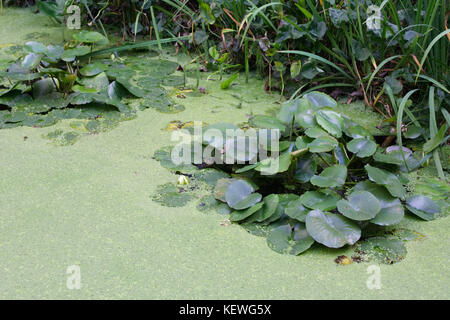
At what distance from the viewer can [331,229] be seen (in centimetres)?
129

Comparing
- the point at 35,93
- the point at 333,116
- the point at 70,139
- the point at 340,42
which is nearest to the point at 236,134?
the point at 333,116

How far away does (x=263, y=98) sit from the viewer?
7.15 feet

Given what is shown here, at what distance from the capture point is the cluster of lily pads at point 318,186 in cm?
132

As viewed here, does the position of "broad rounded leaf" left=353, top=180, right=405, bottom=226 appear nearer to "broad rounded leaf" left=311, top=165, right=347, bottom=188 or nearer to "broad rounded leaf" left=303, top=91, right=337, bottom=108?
"broad rounded leaf" left=311, top=165, right=347, bottom=188

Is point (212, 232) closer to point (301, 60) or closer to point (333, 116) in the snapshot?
point (333, 116)

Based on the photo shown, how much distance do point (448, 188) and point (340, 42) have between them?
859 mm

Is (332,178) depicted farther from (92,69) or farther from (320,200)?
(92,69)

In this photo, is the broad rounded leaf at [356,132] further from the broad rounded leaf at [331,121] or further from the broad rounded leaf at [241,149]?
the broad rounded leaf at [241,149]

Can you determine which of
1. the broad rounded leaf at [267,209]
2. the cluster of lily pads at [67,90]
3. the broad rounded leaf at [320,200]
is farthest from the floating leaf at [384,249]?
the cluster of lily pads at [67,90]

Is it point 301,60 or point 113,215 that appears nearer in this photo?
point 113,215

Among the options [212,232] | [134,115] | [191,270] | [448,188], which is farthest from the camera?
[134,115]

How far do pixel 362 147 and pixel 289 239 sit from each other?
16.2 inches

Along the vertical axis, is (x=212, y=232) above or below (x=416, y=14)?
below

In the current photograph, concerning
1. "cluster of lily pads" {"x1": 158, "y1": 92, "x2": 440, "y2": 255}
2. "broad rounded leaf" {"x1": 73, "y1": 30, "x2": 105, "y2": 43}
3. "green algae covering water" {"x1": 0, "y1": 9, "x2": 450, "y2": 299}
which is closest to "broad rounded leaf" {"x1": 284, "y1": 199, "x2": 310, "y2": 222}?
"cluster of lily pads" {"x1": 158, "y1": 92, "x2": 440, "y2": 255}
